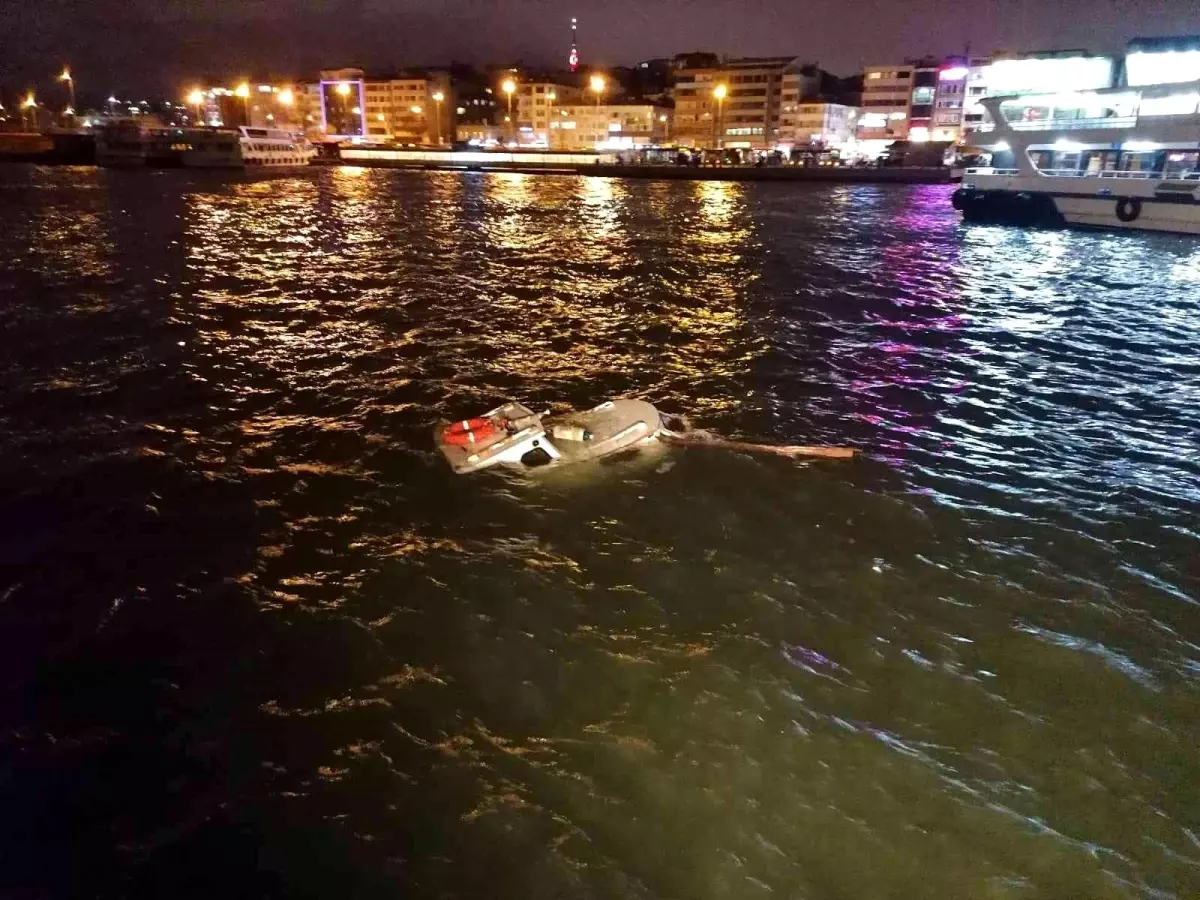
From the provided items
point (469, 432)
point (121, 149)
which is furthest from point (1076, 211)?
point (121, 149)

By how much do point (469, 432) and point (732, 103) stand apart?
544 ft

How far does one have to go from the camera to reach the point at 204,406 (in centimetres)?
1636

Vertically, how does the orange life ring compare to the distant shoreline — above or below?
below

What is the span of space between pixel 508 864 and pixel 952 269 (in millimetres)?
38033

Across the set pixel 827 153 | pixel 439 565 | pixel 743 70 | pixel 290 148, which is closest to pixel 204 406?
pixel 439 565

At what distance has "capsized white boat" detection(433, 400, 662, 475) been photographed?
1309 cm

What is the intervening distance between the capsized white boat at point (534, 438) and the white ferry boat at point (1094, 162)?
5518cm

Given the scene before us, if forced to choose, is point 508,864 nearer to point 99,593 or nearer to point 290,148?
point 99,593

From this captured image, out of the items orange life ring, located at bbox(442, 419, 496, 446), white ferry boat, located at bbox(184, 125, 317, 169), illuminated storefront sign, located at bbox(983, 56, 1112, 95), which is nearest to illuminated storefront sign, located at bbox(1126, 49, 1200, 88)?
illuminated storefront sign, located at bbox(983, 56, 1112, 95)

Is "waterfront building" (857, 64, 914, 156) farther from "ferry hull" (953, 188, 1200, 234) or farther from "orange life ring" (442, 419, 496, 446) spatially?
"orange life ring" (442, 419, 496, 446)

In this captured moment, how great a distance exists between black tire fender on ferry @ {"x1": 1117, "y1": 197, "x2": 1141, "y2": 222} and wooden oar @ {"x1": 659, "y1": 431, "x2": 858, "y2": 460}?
174 ft

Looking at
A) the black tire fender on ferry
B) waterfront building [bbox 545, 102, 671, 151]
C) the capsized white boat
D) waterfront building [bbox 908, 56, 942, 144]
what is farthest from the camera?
waterfront building [bbox 545, 102, 671, 151]

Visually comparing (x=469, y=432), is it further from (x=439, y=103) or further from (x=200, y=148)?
(x=439, y=103)

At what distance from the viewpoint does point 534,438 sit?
43.0 feet
